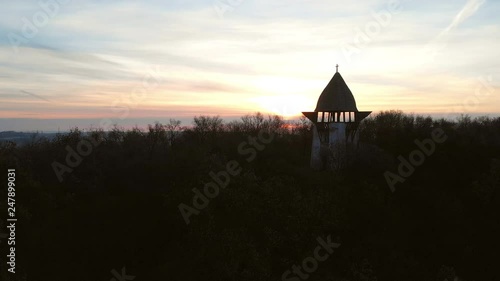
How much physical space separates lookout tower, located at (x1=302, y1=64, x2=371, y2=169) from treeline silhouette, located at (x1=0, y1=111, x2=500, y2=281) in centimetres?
225

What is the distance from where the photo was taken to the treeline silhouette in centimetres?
2616

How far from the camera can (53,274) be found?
24719mm

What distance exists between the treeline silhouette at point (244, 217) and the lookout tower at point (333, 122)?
2249 millimetres

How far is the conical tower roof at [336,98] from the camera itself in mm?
39219

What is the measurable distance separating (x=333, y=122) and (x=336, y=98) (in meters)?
2.25

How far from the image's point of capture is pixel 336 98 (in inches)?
1554

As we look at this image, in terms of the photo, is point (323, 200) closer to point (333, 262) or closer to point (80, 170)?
point (333, 262)

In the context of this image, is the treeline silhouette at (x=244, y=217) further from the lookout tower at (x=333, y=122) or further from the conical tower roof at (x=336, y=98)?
the conical tower roof at (x=336, y=98)

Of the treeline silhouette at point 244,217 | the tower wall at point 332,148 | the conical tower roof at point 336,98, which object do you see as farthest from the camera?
the conical tower roof at point 336,98

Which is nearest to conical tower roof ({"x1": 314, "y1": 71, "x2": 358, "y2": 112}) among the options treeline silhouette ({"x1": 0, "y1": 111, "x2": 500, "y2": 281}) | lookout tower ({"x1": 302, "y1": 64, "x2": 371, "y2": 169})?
lookout tower ({"x1": 302, "y1": 64, "x2": 371, "y2": 169})

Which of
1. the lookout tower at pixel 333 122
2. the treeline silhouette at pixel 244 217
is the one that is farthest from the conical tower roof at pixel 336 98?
the treeline silhouette at pixel 244 217

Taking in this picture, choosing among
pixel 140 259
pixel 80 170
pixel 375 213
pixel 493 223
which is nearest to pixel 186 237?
pixel 140 259

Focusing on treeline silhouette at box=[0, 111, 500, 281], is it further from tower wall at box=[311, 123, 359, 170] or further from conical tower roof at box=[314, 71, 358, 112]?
conical tower roof at box=[314, 71, 358, 112]

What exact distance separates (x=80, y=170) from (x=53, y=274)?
35.9ft
